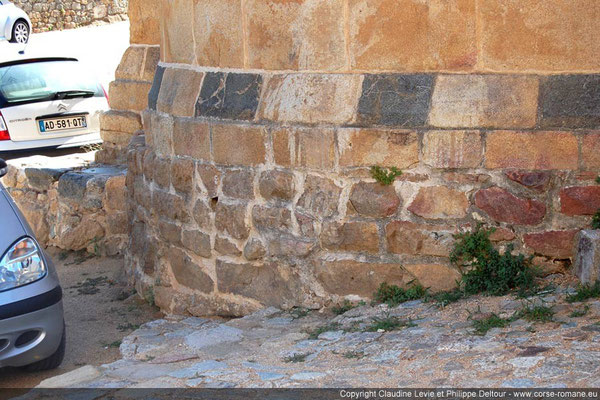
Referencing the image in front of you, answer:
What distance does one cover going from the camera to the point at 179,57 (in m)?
5.86

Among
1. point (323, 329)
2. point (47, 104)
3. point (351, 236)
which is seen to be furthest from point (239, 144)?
point (47, 104)

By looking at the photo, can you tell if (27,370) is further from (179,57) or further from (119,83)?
(119,83)

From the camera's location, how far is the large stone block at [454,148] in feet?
15.4

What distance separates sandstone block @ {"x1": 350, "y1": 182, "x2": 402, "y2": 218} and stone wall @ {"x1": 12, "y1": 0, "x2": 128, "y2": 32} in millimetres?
21176

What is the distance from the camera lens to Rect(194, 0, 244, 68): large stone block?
5.24 m

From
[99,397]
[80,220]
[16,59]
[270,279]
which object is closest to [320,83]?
[270,279]

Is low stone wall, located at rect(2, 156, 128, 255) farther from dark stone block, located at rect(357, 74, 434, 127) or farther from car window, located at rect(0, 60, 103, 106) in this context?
dark stone block, located at rect(357, 74, 434, 127)

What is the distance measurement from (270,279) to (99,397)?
1.57 meters

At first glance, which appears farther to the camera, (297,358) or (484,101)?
(484,101)

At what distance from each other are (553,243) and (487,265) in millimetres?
387

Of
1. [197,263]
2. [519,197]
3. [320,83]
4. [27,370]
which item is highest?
[320,83]

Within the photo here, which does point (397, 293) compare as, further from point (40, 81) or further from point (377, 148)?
point (40, 81)

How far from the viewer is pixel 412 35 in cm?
473

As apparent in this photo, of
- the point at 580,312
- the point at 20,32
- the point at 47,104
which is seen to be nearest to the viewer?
the point at 580,312
